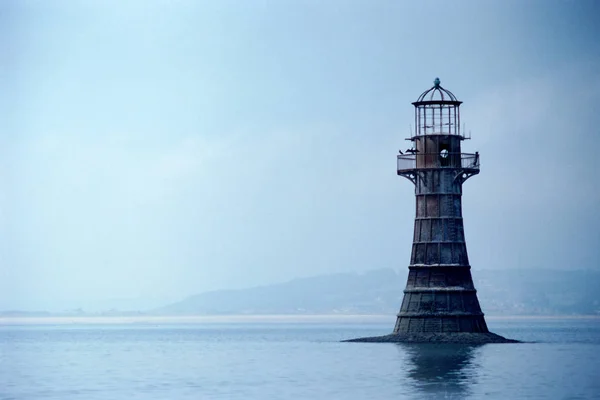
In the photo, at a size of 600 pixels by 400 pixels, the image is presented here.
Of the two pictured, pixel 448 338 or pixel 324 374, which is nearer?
pixel 324 374

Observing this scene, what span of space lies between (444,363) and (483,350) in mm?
11791

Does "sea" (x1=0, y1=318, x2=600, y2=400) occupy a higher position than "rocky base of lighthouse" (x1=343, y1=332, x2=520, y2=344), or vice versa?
"rocky base of lighthouse" (x1=343, y1=332, x2=520, y2=344)

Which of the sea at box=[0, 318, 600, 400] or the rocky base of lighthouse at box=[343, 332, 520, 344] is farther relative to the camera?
the rocky base of lighthouse at box=[343, 332, 520, 344]

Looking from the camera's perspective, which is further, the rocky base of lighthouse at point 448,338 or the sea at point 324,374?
the rocky base of lighthouse at point 448,338

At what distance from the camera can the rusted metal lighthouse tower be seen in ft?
283

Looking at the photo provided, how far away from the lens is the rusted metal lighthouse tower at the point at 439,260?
86.4 metres

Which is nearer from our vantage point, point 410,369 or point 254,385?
point 254,385

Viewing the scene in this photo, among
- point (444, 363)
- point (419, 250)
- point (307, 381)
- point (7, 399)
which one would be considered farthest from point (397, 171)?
point (7, 399)

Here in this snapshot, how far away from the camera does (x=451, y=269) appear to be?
8650cm

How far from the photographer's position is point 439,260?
86.6 metres

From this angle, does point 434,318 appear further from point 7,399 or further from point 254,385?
point 7,399

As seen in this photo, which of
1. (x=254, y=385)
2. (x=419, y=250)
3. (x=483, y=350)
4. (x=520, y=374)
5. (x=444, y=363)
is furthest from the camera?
(x=483, y=350)

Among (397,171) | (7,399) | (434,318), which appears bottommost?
(7,399)

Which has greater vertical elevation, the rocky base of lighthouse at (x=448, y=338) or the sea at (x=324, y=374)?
the rocky base of lighthouse at (x=448, y=338)
